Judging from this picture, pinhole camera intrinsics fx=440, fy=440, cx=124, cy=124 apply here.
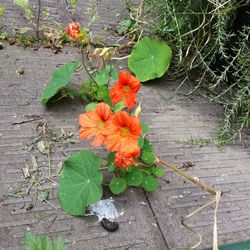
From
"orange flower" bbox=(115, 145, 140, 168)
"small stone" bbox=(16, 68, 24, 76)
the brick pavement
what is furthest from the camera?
"small stone" bbox=(16, 68, 24, 76)

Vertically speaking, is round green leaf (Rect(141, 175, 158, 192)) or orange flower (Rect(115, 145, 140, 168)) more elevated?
orange flower (Rect(115, 145, 140, 168))

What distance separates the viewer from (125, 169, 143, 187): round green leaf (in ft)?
5.16

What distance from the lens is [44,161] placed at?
173cm

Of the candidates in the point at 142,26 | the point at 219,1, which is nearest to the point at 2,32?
the point at 142,26

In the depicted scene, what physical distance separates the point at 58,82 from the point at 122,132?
0.65m

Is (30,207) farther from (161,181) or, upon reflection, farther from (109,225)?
(161,181)

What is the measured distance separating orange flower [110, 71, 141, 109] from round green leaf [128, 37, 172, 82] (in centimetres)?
74

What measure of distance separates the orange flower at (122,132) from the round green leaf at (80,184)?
6.7 inches

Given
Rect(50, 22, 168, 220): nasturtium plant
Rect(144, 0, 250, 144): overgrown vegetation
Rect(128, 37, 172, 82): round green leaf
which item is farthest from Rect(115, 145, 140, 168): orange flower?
Rect(128, 37, 172, 82): round green leaf

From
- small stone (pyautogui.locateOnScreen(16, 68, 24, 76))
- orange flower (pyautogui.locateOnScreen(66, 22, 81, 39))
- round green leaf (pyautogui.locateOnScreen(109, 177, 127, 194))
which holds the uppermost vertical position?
orange flower (pyautogui.locateOnScreen(66, 22, 81, 39))

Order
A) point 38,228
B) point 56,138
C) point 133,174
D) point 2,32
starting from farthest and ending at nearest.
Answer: point 2,32 < point 56,138 < point 133,174 < point 38,228

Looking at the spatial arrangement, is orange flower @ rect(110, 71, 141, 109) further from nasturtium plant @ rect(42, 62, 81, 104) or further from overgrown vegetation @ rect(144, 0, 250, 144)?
overgrown vegetation @ rect(144, 0, 250, 144)

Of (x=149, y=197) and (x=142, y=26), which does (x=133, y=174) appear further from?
(x=142, y=26)

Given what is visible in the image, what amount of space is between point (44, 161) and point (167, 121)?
66cm
